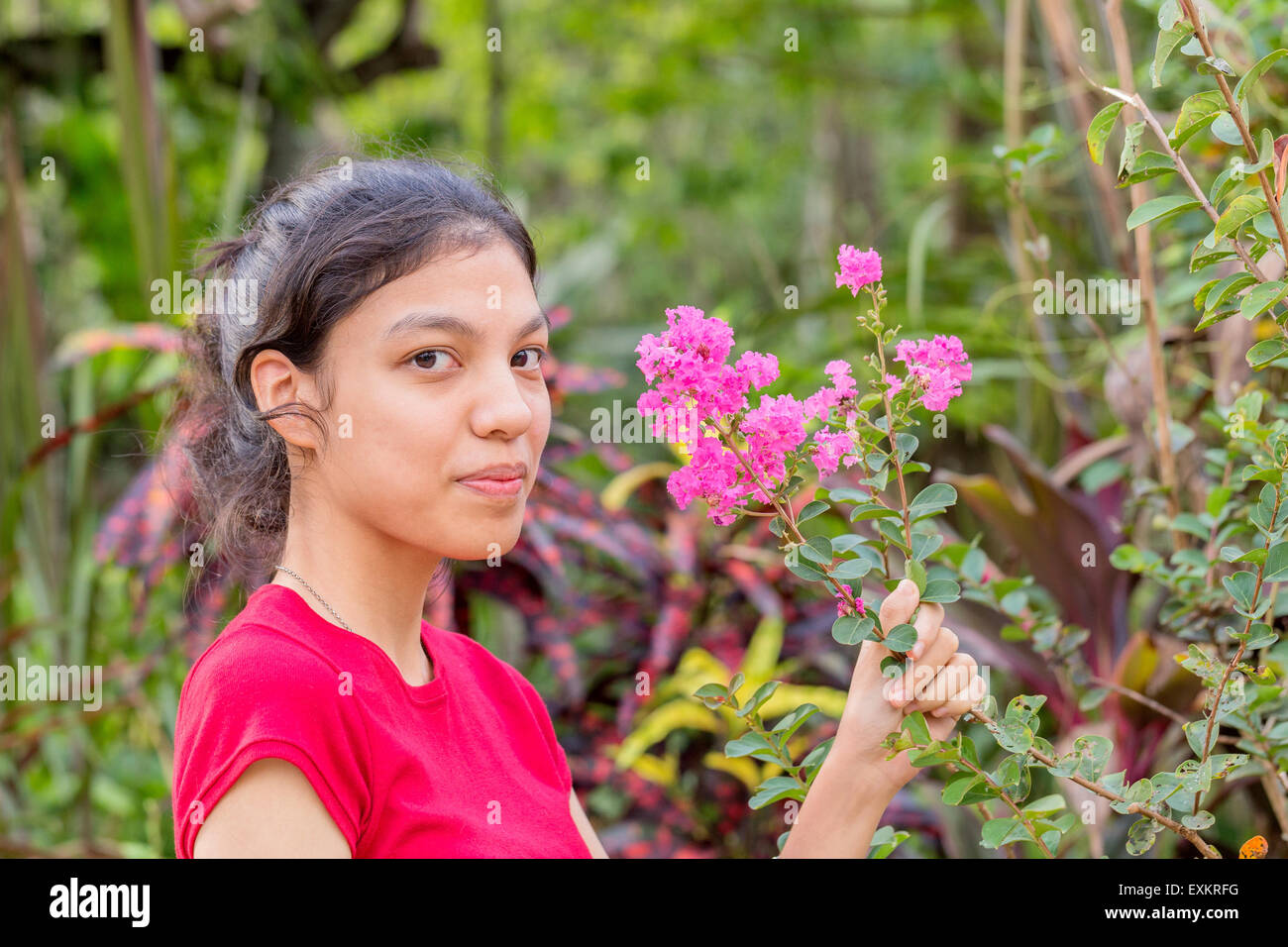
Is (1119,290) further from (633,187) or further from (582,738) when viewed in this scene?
(633,187)

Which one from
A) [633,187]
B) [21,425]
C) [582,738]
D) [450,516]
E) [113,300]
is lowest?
[582,738]

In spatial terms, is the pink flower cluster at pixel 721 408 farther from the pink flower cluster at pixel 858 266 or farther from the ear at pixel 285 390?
the ear at pixel 285 390

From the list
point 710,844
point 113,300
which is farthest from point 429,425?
point 113,300

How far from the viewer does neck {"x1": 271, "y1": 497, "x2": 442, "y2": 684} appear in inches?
32.0

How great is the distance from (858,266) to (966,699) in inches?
11.2

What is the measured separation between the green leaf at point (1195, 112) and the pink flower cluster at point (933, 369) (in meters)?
0.18

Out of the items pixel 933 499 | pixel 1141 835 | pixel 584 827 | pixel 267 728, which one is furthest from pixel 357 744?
pixel 1141 835

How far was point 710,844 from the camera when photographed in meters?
1.72

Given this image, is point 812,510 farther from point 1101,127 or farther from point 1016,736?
point 1101,127

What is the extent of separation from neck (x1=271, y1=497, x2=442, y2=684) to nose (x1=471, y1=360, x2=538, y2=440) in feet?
0.42

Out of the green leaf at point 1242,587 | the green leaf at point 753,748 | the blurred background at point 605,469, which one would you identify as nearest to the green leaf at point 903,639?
the green leaf at point 753,748

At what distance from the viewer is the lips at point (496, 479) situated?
75cm

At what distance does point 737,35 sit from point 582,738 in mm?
3241
